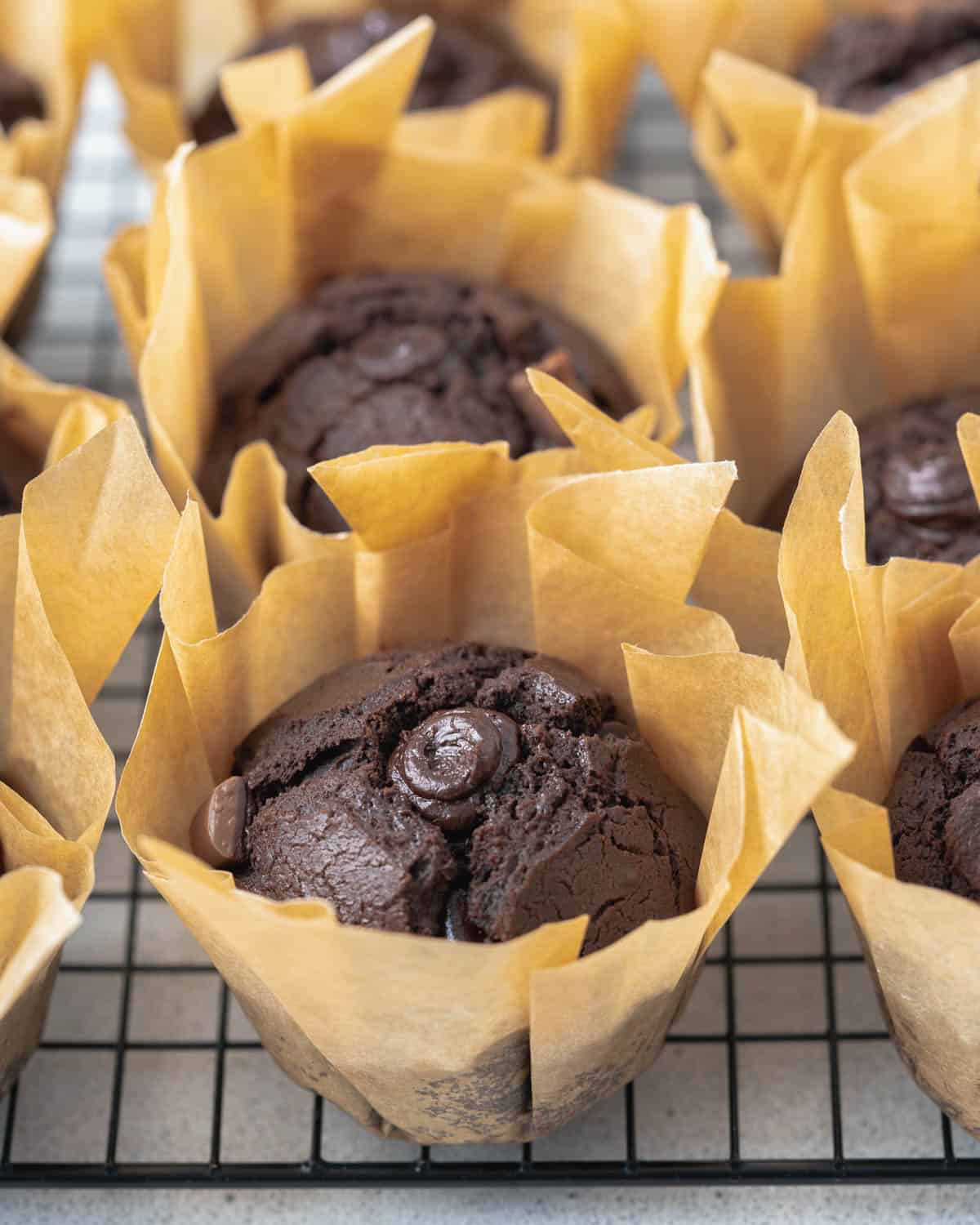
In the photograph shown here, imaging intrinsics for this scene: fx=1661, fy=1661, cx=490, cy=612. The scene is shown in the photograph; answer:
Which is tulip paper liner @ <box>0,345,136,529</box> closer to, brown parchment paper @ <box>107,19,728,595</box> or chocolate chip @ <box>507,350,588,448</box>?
brown parchment paper @ <box>107,19,728,595</box>

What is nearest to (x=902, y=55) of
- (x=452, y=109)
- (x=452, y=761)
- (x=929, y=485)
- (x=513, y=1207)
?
(x=452, y=109)

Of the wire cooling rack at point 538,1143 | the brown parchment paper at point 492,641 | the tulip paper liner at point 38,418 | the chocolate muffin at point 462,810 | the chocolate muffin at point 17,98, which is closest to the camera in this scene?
the brown parchment paper at point 492,641

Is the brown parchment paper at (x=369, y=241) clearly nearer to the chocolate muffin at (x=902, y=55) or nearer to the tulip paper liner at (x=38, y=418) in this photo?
the tulip paper liner at (x=38, y=418)

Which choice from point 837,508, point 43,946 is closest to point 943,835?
point 837,508

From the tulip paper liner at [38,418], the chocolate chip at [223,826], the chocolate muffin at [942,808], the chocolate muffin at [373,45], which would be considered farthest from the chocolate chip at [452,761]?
the chocolate muffin at [373,45]

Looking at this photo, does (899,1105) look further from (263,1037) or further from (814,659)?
(263,1037)

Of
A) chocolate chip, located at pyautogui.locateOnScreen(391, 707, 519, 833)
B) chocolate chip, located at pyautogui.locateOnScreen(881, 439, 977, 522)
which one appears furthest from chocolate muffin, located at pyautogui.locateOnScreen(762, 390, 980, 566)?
chocolate chip, located at pyautogui.locateOnScreen(391, 707, 519, 833)

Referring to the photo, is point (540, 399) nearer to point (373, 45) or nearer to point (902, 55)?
point (373, 45)
